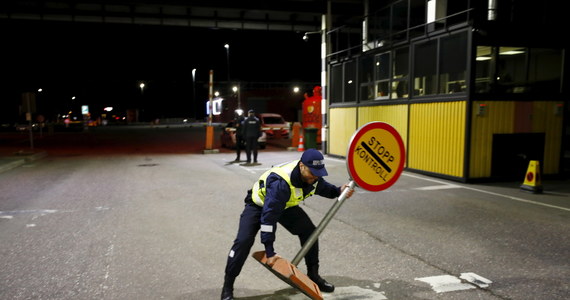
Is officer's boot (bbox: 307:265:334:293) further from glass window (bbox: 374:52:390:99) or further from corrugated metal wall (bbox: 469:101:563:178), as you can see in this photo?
glass window (bbox: 374:52:390:99)

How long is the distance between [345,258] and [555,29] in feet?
32.9

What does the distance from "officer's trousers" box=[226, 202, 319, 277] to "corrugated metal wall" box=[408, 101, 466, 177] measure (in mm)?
7726

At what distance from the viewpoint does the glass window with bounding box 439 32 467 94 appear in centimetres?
1034

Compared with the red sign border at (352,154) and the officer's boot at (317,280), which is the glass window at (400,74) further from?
the red sign border at (352,154)

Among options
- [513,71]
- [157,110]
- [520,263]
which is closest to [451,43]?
[513,71]

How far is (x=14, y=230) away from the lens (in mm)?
6266

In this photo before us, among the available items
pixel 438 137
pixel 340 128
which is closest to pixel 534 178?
pixel 438 137

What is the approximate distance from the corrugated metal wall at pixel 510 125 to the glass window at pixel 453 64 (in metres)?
0.98

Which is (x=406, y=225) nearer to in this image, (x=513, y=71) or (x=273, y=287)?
(x=273, y=287)

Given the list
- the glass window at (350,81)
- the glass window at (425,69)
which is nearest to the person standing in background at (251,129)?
the glass window at (350,81)

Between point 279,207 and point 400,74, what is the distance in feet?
36.1

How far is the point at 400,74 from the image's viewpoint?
13.2 meters

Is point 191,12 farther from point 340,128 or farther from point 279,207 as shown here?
point 279,207

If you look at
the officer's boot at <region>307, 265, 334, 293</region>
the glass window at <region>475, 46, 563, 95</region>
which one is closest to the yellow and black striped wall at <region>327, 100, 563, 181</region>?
the glass window at <region>475, 46, 563, 95</region>
